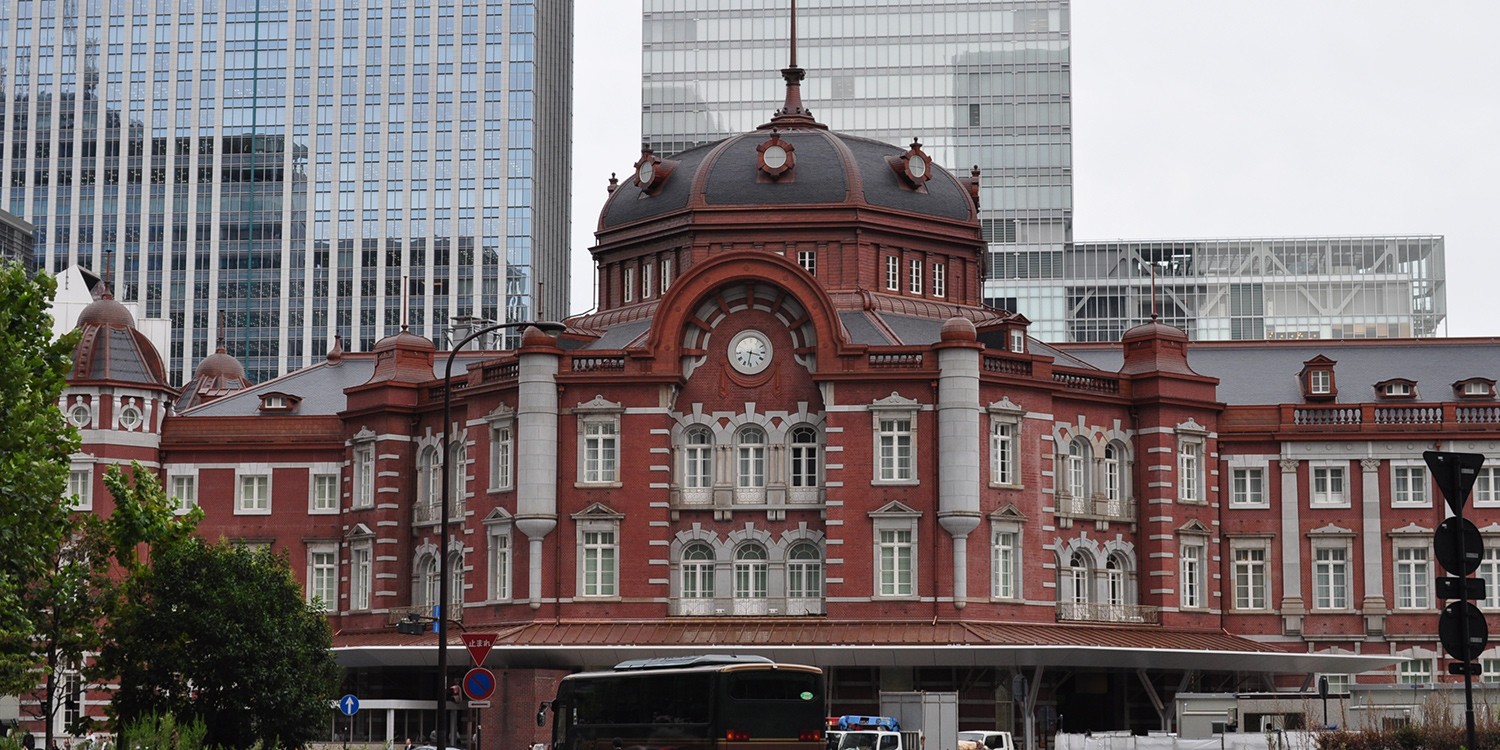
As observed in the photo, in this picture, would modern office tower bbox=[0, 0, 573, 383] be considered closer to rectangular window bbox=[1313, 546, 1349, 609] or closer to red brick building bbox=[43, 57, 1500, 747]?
red brick building bbox=[43, 57, 1500, 747]

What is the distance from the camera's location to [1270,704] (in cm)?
7331

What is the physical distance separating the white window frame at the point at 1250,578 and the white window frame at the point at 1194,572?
74.6 inches

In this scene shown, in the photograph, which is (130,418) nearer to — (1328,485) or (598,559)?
(598,559)

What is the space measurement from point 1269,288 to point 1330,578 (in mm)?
85425

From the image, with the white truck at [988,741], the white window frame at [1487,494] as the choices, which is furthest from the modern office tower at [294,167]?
the white truck at [988,741]

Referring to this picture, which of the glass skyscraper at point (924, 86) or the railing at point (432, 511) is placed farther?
the glass skyscraper at point (924, 86)

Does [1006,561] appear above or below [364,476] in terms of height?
below

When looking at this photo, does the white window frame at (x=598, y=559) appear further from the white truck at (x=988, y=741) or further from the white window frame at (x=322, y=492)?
the white truck at (x=988, y=741)

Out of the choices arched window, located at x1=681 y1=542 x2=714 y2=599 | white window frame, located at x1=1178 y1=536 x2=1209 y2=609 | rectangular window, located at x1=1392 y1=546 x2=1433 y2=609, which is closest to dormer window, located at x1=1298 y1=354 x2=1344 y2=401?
rectangular window, located at x1=1392 y1=546 x2=1433 y2=609

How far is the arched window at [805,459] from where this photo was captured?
78750 mm

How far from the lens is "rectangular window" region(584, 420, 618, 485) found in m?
78.8

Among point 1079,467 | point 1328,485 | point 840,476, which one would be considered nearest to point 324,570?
point 840,476

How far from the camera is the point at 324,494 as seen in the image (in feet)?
291

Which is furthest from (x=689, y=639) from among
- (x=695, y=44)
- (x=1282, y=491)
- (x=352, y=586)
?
(x=695, y=44)
